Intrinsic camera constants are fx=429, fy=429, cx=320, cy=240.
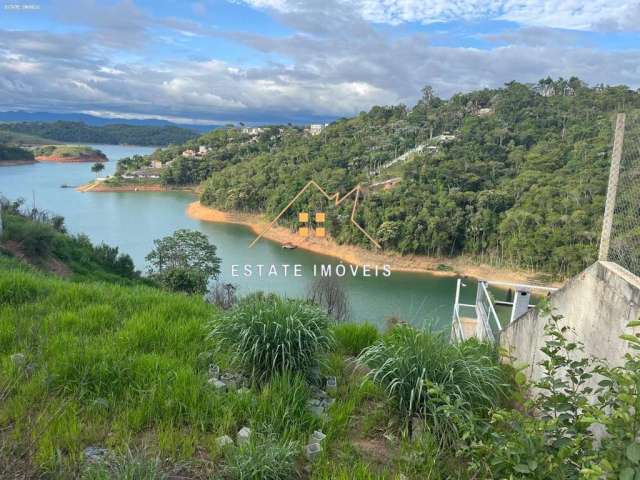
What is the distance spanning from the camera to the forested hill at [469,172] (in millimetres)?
22625

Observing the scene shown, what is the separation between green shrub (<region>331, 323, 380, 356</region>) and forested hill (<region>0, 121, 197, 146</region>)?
98.8 metres

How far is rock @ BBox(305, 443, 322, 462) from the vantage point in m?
1.51

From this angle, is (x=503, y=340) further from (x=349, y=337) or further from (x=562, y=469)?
(x=562, y=469)

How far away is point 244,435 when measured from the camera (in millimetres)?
1529

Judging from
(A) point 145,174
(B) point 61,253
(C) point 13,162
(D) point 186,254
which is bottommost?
(D) point 186,254

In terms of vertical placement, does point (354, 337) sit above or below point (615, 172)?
below

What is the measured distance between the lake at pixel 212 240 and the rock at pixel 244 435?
1.04 metres

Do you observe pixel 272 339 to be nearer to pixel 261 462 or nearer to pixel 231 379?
pixel 231 379

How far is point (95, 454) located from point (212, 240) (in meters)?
27.2

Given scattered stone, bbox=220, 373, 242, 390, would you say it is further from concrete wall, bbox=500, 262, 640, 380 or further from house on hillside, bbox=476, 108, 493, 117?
house on hillside, bbox=476, 108, 493, 117

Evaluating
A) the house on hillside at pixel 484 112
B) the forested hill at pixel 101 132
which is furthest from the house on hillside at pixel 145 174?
the forested hill at pixel 101 132

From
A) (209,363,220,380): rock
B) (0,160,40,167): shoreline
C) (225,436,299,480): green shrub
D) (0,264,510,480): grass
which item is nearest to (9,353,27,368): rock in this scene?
(0,264,510,480): grass

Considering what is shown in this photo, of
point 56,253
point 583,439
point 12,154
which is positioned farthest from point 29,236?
point 12,154

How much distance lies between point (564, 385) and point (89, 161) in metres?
82.8
